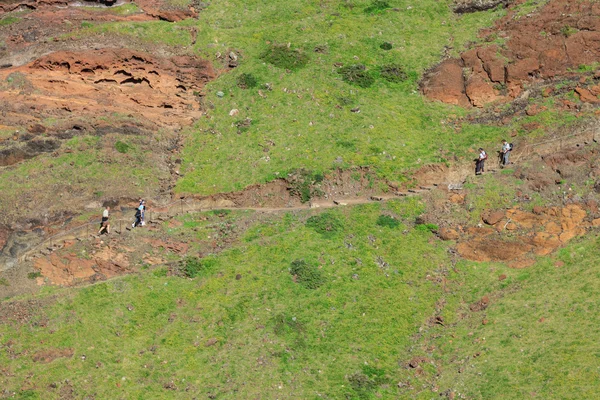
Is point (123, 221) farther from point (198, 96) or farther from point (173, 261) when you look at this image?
point (198, 96)

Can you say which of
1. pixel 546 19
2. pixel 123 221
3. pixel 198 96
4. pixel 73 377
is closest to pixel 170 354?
pixel 73 377

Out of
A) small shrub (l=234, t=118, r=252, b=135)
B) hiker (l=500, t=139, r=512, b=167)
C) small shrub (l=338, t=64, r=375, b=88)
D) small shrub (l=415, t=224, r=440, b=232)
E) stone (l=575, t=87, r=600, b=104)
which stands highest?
stone (l=575, t=87, r=600, b=104)

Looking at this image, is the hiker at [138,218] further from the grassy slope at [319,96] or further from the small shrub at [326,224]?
the small shrub at [326,224]

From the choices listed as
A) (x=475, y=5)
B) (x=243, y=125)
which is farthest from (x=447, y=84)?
(x=243, y=125)

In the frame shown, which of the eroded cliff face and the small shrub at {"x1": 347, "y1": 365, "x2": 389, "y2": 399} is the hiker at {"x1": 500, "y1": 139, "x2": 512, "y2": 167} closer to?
the eroded cliff face

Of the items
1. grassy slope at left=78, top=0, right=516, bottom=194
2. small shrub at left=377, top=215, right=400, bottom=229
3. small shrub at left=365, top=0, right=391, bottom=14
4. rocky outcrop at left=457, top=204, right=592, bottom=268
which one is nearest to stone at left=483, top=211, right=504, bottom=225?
rocky outcrop at left=457, top=204, right=592, bottom=268

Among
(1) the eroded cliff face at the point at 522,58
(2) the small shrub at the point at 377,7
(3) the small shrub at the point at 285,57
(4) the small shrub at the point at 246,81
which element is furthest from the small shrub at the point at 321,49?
(1) the eroded cliff face at the point at 522,58
